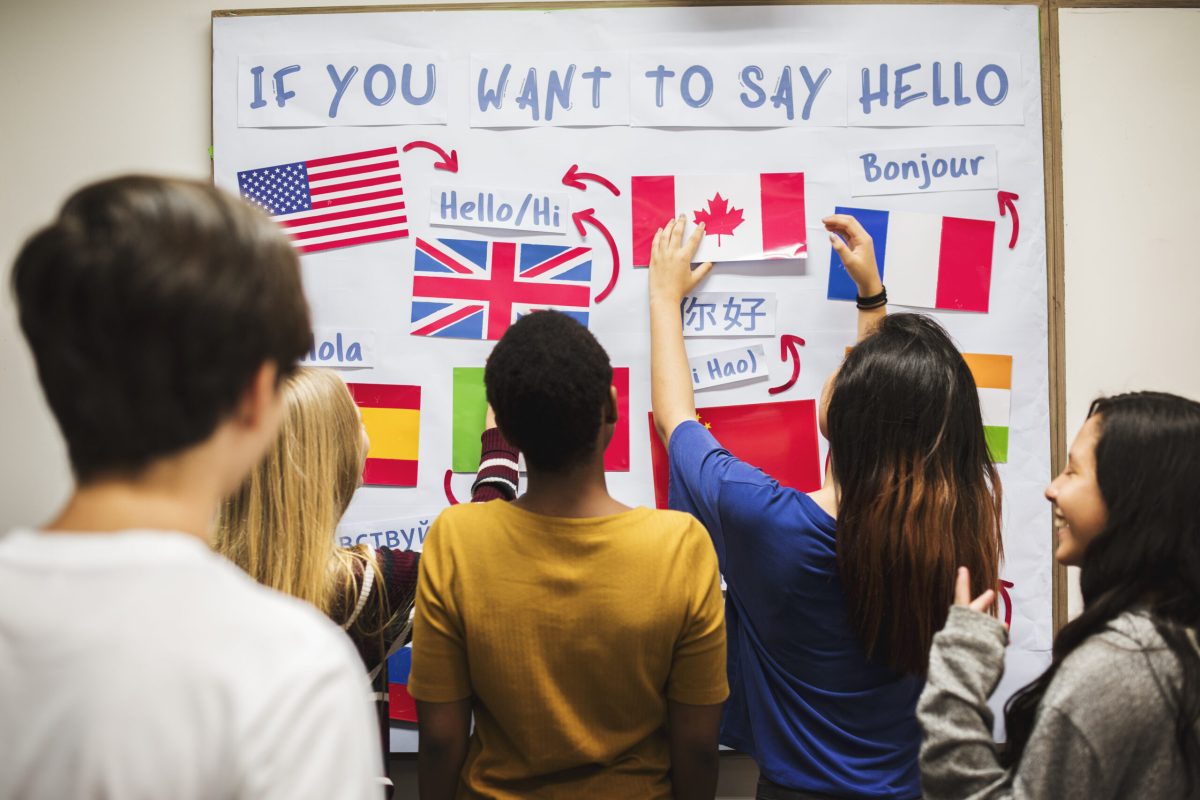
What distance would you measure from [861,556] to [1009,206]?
0.82m

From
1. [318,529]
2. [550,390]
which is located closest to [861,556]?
[550,390]

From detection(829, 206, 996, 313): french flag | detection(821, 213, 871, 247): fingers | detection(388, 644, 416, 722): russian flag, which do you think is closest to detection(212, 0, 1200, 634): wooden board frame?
detection(829, 206, 996, 313): french flag

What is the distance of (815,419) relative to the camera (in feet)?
5.09

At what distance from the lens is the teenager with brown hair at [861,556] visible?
1.09m

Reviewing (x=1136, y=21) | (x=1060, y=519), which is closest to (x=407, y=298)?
(x=1060, y=519)

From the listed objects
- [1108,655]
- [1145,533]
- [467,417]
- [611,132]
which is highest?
[611,132]

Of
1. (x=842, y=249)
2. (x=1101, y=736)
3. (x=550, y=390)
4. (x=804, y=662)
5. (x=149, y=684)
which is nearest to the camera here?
(x=149, y=684)

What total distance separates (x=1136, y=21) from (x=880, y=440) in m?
1.08

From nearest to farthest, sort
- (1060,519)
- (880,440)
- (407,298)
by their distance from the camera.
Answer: (1060,519), (880,440), (407,298)

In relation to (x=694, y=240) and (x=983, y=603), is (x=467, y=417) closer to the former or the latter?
(x=694, y=240)

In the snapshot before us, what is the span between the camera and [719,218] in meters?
1.53

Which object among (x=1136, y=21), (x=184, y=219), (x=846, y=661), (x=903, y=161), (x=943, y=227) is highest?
(x=1136, y=21)

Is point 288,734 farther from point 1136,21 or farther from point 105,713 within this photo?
point 1136,21

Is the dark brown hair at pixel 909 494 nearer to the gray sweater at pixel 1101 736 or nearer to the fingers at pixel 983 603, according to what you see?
the fingers at pixel 983 603
